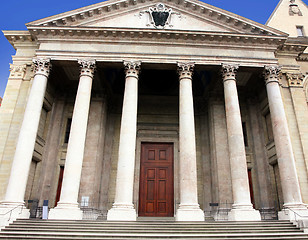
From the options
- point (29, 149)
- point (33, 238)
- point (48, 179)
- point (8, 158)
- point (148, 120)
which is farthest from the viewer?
point (148, 120)

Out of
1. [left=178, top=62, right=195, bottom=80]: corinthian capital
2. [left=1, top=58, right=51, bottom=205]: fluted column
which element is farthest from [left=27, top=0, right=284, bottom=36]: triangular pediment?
[left=1, top=58, right=51, bottom=205]: fluted column

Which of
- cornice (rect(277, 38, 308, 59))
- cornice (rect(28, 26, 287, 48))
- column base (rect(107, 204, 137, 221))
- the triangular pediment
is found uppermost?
the triangular pediment

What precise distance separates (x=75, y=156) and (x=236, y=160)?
8793 mm

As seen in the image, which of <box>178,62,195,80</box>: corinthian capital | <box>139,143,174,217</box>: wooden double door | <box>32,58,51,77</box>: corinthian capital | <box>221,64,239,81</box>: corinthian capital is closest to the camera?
<box>32,58,51,77</box>: corinthian capital

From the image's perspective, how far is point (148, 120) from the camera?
2106cm

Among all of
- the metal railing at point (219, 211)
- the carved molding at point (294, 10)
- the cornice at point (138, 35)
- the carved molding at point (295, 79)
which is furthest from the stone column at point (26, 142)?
the carved molding at point (294, 10)

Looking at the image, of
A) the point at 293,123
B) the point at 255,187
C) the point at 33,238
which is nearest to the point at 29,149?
Answer: the point at 33,238

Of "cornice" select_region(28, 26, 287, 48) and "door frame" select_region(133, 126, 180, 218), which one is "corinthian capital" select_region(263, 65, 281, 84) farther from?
"door frame" select_region(133, 126, 180, 218)

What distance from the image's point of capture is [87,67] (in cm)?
1583

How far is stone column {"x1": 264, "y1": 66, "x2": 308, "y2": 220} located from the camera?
1353 cm

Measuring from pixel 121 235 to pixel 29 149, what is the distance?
7.44m

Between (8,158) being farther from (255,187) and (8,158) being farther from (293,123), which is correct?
(293,123)

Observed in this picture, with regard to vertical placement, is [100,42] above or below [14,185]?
above

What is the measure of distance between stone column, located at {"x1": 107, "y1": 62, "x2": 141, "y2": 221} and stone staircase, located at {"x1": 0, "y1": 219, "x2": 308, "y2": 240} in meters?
1.36
